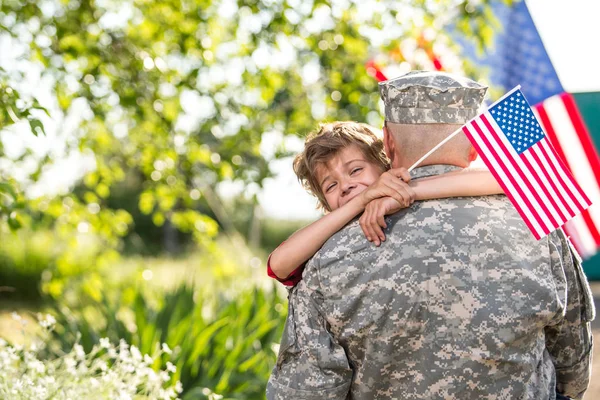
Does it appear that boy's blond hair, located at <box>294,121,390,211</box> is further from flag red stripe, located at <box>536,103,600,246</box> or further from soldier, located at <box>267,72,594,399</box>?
flag red stripe, located at <box>536,103,600,246</box>

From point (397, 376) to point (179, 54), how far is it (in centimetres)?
488

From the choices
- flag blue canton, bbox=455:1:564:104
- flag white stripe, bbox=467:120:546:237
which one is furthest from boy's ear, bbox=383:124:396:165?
flag blue canton, bbox=455:1:564:104

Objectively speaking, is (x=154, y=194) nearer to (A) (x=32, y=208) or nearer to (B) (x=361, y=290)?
(A) (x=32, y=208)

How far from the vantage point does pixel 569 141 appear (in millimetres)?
4672

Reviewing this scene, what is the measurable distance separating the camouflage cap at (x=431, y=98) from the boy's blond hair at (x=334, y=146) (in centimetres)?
38

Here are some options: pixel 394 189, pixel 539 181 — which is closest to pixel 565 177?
pixel 539 181

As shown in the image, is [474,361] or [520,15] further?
[520,15]

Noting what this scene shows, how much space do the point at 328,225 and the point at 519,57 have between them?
7429 millimetres

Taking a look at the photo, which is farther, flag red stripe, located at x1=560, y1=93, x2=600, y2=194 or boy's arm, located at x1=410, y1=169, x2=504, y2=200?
flag red stripe, located at x1=560, y1=93, x2=600, y2=194

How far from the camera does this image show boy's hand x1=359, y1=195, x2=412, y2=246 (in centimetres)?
221

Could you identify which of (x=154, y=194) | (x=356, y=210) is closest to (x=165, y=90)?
(x=154, y=194)

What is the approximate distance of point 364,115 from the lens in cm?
607

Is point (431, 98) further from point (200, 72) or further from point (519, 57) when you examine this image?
point (519, 57)

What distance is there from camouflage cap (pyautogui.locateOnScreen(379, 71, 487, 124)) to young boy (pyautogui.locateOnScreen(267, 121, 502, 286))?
17 centimetres
